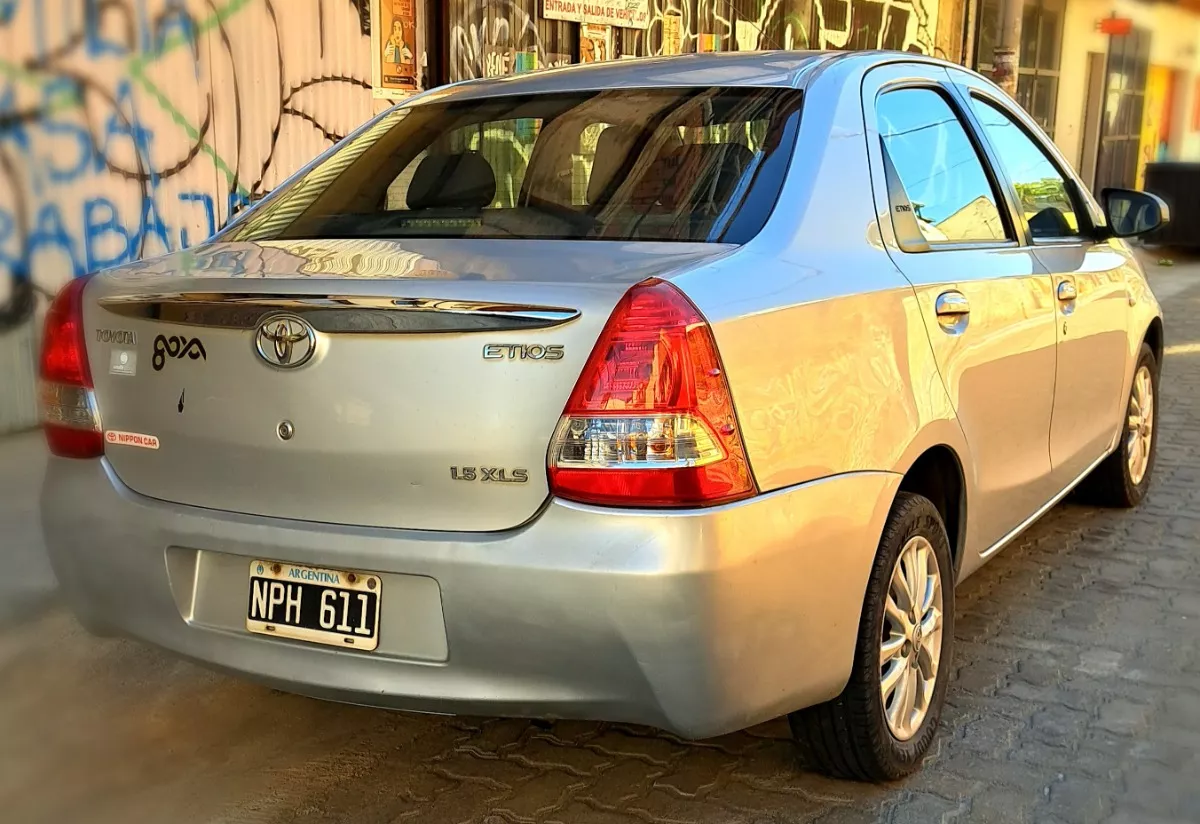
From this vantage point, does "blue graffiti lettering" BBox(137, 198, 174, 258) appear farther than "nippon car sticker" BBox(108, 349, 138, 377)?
Yes

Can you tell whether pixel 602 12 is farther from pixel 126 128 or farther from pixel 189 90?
pixel 126 128

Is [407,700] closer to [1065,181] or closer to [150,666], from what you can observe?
[150,666]

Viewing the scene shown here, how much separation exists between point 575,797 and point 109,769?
115 cm

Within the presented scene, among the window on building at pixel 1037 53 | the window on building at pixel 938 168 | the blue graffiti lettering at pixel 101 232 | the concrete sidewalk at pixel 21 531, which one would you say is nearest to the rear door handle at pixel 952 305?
the window on building at pixel 938 168

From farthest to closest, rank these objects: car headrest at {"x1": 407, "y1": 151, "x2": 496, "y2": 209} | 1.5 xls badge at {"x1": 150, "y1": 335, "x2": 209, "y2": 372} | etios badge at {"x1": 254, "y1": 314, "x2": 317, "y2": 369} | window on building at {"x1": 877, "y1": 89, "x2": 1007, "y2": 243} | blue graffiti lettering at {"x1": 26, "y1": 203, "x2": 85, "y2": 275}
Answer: blue graffiti lettering at {"x1": 26, "y1": 203, "x2": 85, "y2": 275} < window on building at {"x1": 877, "y1": 89, "x2": 1007, "y2": 243} < car headrest at {"x1": 407, "y1": 151, "x2": 496, "y2": 209} < 1.5 xls badge at {"x1": 150, "y1": 335, "x2": 209, "y2": 372} < etios badge at {"x1": 254, "y1": 314, "x2": 317, "y2": 369}

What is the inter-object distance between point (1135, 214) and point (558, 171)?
2502mm

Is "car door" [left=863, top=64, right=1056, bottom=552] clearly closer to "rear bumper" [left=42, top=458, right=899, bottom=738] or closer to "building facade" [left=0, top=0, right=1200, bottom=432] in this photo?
"rear bumper" [left=42, top=458, right=899, bottom=738]

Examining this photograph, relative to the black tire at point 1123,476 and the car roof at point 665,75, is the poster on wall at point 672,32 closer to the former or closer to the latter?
the black tire at point 1123,476

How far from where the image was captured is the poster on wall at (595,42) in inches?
356

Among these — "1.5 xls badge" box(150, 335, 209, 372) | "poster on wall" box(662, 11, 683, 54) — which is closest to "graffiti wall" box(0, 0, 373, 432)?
"1.5 xls badge" box(150, 335, 209, 372)

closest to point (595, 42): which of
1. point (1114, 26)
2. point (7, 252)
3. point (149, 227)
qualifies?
point (149, 227)

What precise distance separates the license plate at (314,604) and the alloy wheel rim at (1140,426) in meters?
3.61

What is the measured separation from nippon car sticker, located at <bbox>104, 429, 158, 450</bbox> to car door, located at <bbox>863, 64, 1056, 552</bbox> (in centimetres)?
172

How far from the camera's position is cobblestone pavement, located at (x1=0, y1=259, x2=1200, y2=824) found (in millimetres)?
2707
